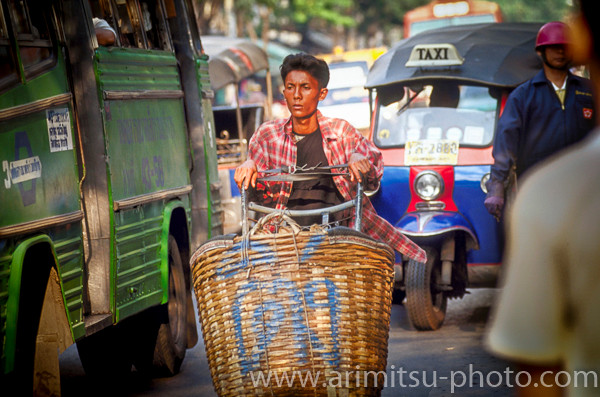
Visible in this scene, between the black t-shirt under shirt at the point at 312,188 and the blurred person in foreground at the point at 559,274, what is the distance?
3669 millimetres

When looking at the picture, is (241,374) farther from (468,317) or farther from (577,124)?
(468,317)

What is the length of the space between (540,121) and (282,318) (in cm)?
356

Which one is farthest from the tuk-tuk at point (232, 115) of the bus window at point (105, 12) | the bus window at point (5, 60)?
the bus window at point (5, 60)

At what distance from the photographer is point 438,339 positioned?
8.08 m

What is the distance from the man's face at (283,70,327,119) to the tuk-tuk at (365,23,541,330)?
8.77 ft

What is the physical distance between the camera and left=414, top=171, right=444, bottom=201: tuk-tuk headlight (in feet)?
27.9

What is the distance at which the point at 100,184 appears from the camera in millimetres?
5812

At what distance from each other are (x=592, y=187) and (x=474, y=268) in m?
7.02

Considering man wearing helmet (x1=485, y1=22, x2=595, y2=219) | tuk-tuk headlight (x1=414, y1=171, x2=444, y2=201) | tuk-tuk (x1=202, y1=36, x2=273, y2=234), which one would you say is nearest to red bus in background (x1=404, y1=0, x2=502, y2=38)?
tuk-tuk (x1=202, y1=36, x2=273, y2=234)

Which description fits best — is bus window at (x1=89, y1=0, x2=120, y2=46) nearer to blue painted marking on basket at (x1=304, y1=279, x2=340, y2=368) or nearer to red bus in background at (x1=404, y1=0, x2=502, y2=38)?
blue painted marking on basket at (x1=304, y1=279, x2=340, y2=368)

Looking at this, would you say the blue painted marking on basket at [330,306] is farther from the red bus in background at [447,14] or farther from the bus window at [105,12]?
the red bus in background at [447,14]

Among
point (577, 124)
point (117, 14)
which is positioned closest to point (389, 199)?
point (577, 124)

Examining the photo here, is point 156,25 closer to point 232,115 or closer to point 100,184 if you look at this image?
point 100,184

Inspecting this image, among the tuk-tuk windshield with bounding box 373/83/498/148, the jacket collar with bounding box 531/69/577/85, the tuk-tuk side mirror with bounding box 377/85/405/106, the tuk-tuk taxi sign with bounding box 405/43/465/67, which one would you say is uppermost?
the tuk-tuk taxi sign with bounding box 405/43/465/67
